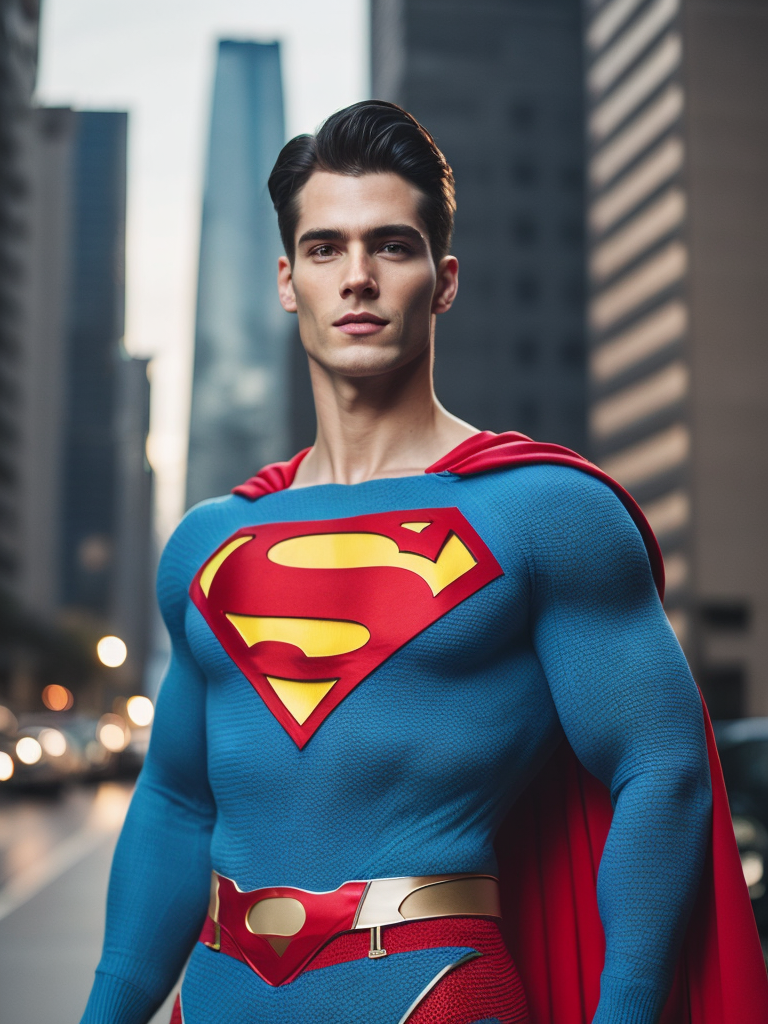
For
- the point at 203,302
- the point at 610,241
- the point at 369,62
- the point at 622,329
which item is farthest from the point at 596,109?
the point at 203,302

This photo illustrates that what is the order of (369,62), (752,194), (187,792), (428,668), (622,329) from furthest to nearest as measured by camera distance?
(369,62) → (622,329) → (752,194) → (187,792) → (428,668)

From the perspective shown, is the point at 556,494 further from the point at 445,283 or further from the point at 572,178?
the point at 572,178

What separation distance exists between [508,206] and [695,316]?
89.6 feet

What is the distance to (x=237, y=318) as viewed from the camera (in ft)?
478

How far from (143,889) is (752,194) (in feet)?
235

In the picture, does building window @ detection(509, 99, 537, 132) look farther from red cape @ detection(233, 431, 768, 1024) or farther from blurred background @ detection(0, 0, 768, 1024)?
red cape @ detection(233, 431, 768, 1024)

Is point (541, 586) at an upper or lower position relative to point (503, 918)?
upper

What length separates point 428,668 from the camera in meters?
2.02

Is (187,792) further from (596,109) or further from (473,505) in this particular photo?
(596,109)

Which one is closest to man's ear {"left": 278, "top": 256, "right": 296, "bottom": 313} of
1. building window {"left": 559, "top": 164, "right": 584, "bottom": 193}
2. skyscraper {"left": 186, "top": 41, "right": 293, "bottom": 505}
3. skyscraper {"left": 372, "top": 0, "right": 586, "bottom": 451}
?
skyscraper {"left": 372, "top": 0, "right": 586, "bottom": 451}

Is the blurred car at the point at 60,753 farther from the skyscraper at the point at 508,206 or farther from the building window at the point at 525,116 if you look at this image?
the building window at the point at 525,116

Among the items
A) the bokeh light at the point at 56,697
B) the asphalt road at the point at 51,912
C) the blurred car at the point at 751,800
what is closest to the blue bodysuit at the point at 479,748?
the asphalt road at the point at 51,912

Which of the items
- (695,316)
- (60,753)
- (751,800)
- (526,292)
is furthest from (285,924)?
(526,292)

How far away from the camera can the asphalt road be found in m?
7.59
